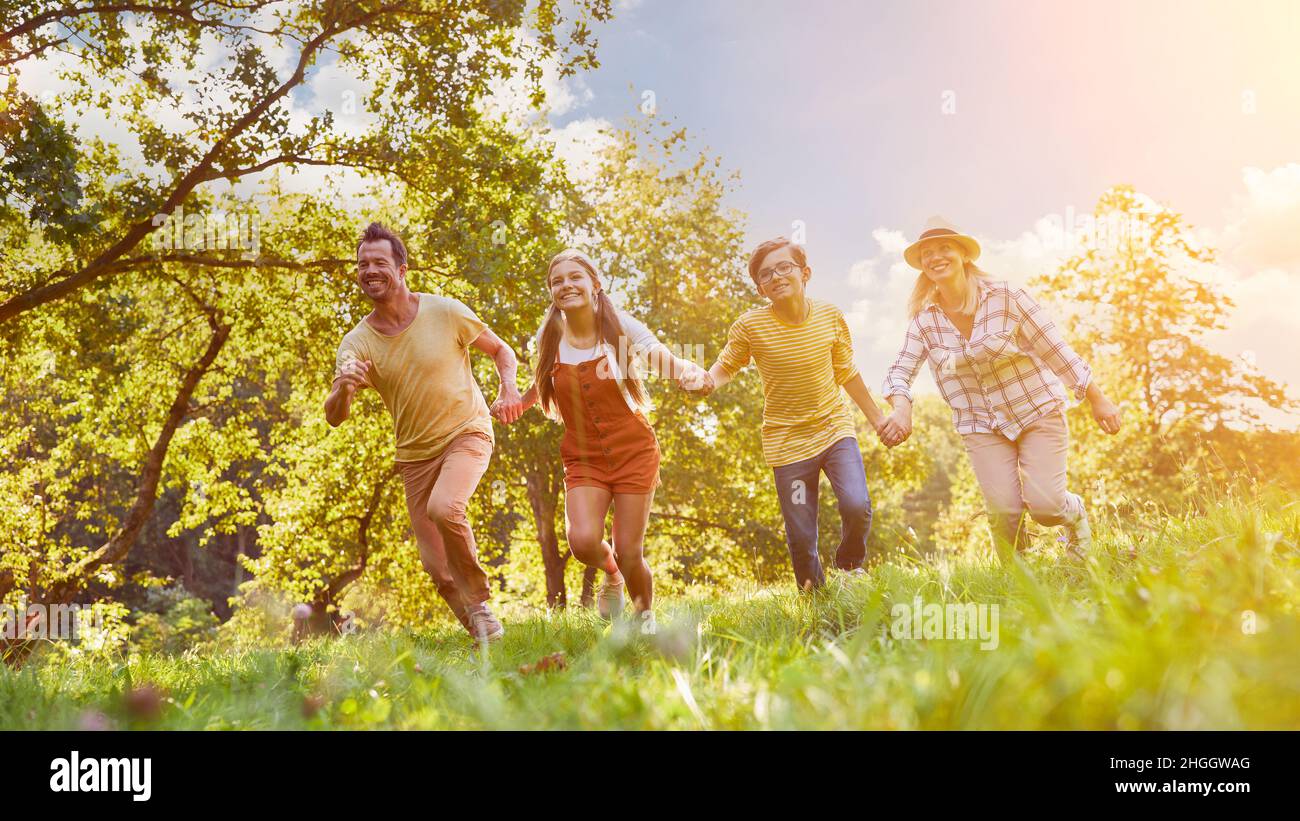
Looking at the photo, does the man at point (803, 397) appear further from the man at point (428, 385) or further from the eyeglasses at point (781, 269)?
the man at point (428, 385)

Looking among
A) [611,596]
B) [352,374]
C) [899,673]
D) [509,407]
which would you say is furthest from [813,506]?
[899,673]

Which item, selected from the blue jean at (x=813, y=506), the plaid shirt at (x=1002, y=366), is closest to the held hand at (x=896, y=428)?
the plaid shirt at (x=1002, y=366)

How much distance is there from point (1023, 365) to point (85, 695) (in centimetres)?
529

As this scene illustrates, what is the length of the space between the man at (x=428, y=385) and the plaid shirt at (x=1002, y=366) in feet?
9.08

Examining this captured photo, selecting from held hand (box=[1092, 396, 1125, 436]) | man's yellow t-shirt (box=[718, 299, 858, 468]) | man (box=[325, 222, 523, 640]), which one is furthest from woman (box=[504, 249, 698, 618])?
held hand (box=[1092, 396, 1125, 436])

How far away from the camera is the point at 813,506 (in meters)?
5.80

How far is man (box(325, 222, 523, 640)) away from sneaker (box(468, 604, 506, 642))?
11 centimetres

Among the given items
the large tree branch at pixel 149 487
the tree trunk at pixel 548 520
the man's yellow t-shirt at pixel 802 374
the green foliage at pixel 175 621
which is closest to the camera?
the man's yellow t-shirt at pixel 802 374

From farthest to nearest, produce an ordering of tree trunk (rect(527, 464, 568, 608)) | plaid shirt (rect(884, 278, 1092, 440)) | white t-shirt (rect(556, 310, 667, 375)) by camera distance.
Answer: tree trunk (rect(527, 464, 568, 608))
white t-shirt (rect(556, 310, 667, 375))
plaid shirt (rect(884, 278, 1092, 440))

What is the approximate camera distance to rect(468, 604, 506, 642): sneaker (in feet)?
15.9

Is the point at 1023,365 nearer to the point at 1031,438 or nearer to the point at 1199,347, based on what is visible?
the point at 1031,438

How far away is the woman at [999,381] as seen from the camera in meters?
5.07

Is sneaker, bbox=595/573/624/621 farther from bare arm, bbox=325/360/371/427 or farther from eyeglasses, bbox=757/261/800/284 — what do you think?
eyeglasses, bbox=757/261/800/284
